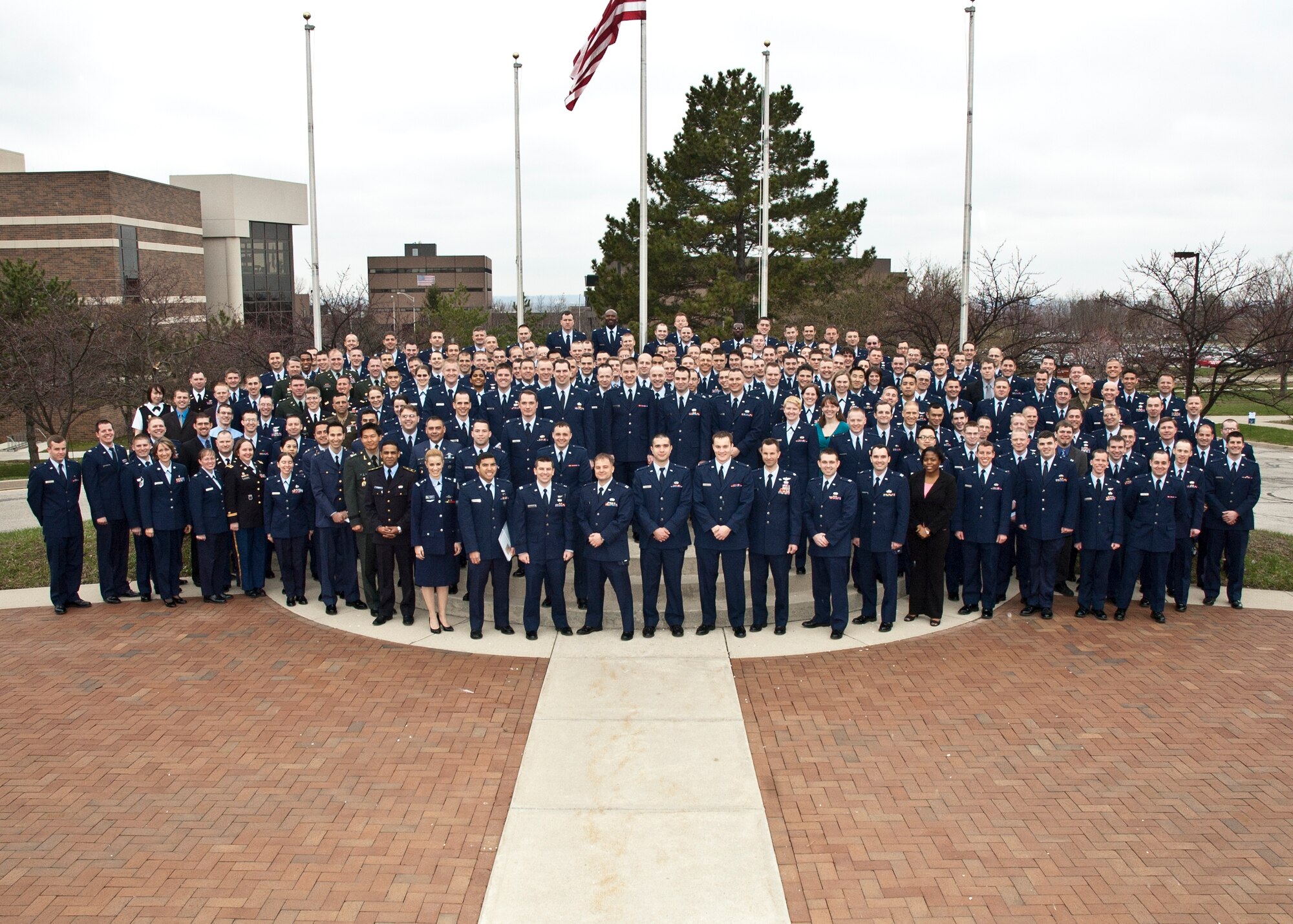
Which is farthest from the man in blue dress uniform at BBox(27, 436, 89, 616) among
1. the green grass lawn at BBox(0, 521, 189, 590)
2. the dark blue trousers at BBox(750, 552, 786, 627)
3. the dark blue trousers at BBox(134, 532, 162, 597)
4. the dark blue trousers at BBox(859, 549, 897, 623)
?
the dark blue trousers at BBox(859, 549, 897, 623)

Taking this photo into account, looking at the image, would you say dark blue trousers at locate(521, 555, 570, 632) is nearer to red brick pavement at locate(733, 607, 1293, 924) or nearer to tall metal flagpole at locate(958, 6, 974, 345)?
red brick pavement at locate(733, 607, 1293, 924)

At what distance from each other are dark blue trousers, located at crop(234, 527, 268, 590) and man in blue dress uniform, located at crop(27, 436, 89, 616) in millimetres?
1775

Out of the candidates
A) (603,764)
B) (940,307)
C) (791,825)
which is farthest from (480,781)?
(940,307)

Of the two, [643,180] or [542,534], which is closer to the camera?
[542,534]

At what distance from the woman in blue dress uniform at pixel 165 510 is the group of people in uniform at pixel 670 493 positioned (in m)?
0.02

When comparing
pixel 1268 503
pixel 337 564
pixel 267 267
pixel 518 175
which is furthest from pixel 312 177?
pixel 267 267

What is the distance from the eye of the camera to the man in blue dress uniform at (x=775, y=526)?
997cm

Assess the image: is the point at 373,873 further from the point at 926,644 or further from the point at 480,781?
the point at 926,644

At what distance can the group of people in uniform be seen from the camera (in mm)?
10016

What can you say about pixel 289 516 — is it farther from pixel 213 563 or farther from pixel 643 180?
pixel 643 180

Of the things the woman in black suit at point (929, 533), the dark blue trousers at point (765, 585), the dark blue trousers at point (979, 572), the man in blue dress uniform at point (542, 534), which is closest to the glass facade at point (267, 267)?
the man in blue dress uniform at point (542, 534)

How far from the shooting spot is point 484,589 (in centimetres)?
1021

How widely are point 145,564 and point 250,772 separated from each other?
5449 millimetres

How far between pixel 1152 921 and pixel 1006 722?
266cm
